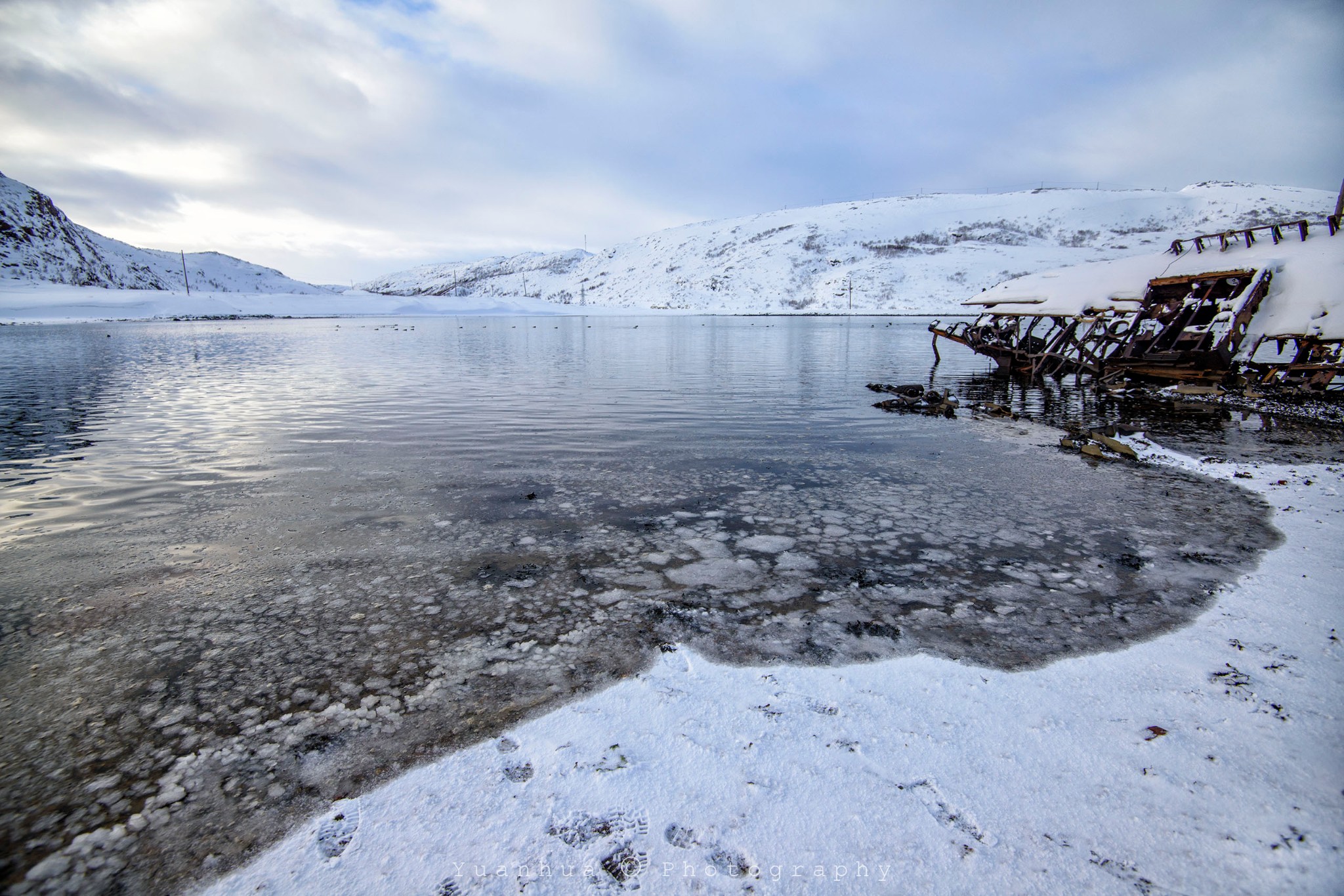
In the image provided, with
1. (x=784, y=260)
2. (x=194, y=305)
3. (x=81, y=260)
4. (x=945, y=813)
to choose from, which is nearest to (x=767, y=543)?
(x=945, y=813)

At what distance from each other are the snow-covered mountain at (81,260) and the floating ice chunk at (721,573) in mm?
123279

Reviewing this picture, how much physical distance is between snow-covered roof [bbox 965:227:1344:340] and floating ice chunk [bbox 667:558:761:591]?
19.3 metres

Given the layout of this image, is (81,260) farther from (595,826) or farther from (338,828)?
(595,826)

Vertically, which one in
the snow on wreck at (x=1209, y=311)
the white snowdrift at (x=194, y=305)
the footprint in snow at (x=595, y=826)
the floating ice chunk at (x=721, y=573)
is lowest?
the footprint in snow at (x=595, y=826)

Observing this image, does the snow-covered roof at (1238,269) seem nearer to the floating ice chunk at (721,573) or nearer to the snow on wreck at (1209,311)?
the snow on wreck at (1209,311)

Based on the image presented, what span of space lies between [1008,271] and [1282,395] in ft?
346

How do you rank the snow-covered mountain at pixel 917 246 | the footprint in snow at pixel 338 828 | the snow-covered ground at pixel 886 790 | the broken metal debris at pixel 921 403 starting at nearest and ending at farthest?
the snow-covered ground at pixel 886 790 → the footprint in snow at pixel 338 828 → the broken metal debris at pixel 921 403 → the snow-covered mountain at pixel 917 246

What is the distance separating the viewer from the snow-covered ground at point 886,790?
7.34 ft

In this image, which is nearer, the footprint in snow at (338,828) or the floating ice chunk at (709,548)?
the footprint in snow at (338,828)

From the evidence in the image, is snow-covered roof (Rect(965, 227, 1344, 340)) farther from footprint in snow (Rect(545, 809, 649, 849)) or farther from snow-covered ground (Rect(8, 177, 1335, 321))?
snow-covered ground (Rect(8, 177, 1335, 321))

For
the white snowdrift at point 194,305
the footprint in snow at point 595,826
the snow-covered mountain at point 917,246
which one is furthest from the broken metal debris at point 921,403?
the snow-covered mountain at point 917,246

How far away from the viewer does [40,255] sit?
95.3 meters

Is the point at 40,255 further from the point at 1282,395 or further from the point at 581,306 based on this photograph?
the point at 1282,395

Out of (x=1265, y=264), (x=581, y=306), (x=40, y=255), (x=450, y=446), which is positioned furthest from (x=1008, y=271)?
(x=40, y=255)
